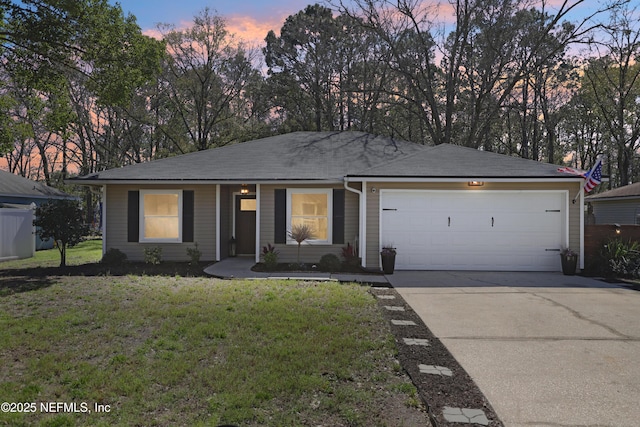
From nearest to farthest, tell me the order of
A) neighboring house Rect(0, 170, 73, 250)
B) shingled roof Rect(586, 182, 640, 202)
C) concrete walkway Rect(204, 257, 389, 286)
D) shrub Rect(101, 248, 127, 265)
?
concrete walkway Rect(204, 257, 389, 286)
shrub Rect(101, 248, 127, 265)
neighboring house Rect(0, 170, 73, 250)
shingled roof Rect(586, 182, 640, 202)

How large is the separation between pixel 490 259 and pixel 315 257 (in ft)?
14.7

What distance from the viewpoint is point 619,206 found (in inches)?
720

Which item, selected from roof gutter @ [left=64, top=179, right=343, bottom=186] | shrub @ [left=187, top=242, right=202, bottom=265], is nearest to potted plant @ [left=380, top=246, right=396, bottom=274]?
roof gutter @ [left=64, top=179, right=343, bottom=186]

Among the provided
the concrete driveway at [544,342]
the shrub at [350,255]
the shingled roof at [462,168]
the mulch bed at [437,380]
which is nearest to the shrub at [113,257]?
the shrub at [350,255]

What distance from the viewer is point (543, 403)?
297 cm

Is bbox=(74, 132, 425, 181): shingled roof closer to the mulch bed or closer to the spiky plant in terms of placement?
the spiky plant

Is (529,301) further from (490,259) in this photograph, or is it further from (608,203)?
(608,203)

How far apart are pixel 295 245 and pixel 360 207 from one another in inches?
81.1

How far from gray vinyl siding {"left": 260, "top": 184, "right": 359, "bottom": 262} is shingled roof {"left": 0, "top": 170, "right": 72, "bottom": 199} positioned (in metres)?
11.0

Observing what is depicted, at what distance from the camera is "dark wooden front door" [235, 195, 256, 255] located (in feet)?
37.8

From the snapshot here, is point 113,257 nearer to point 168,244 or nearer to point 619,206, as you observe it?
point 168,244

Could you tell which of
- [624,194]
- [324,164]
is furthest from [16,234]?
[624,194]

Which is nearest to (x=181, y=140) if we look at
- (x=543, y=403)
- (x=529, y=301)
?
(x=529, y=301)

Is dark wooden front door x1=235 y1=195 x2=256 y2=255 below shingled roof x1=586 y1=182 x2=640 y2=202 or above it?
below
